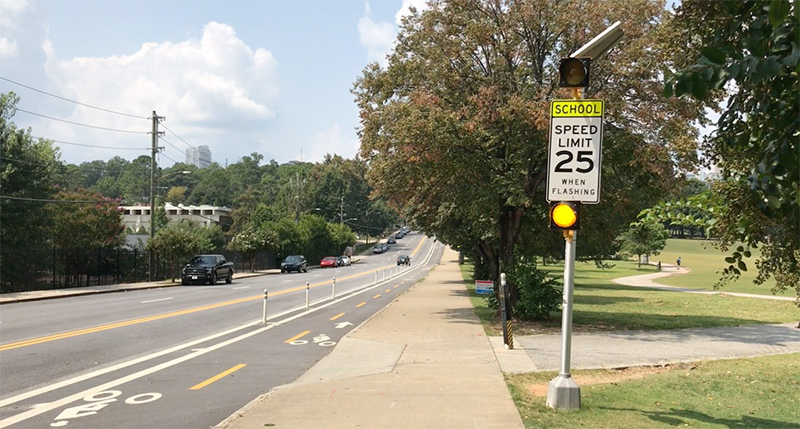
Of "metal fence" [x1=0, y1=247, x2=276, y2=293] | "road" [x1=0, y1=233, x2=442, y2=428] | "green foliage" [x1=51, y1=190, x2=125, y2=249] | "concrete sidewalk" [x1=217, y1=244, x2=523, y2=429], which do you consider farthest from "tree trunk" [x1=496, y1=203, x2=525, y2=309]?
"green foliage" [x1=51, y1=190, x2=125, y2=249]

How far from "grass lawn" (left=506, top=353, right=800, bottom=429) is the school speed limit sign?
250 cm

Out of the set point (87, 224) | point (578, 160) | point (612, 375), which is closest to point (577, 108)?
point (578, 160)

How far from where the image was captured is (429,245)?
438ft

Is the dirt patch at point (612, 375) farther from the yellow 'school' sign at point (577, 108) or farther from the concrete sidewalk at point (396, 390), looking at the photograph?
the yellow 'school' sign at point (577, 108)

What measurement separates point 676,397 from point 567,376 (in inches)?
72.2

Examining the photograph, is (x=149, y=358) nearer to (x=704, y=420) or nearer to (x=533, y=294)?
(x=704, y=420)

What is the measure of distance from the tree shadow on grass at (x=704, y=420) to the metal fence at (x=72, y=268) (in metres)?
28.7

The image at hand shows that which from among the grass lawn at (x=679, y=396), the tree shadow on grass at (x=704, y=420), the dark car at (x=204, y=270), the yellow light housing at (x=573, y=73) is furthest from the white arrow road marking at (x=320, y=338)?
the dark car at (x=204, y=270)

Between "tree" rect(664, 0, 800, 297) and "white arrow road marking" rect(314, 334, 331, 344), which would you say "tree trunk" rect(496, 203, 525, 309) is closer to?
"white arrow road marking" rect(314, 334, 331, 344)

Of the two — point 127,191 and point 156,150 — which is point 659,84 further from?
point 127,191

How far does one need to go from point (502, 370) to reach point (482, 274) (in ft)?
88.0

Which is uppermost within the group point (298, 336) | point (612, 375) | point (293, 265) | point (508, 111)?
point (508, 111)

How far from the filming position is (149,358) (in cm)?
1134

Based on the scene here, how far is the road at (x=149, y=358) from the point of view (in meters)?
7.64
